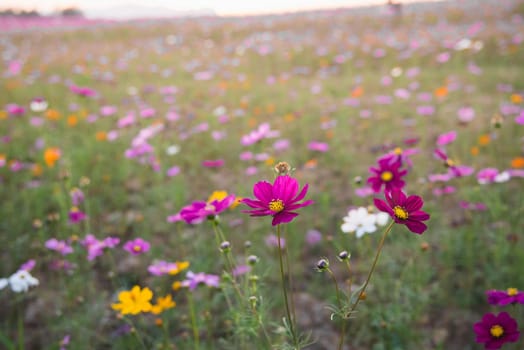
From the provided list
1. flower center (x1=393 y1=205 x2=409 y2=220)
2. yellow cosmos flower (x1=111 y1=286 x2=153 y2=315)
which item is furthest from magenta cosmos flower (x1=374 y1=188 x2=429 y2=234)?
yellow cosmos flower (x1=111 y1=286 x2=153 y2=315)

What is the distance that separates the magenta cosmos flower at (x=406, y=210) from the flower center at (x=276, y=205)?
204 mm

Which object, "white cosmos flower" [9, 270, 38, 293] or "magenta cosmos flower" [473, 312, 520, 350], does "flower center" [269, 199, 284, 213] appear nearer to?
"magenta cosmos flower" [473, 312, 520, 350]

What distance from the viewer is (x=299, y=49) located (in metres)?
6.30

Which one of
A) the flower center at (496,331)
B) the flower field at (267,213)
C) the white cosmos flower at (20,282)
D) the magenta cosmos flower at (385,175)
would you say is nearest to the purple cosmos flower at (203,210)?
the flower field at (267,213)

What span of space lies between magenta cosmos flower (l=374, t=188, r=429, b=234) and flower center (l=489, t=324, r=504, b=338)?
1.44 feet

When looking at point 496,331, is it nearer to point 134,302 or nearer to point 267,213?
point 267,213

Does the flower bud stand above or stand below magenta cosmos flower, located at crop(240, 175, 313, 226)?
above

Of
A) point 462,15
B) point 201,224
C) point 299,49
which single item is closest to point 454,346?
point 201,224

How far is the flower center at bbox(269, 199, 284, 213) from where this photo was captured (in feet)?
2.67

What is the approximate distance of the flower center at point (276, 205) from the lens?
814 millimetres

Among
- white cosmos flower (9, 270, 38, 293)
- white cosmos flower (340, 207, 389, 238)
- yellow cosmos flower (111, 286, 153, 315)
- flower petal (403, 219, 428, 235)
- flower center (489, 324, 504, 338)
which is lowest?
flower center (489, 324, 504, 338)

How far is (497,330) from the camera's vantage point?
1002 mm

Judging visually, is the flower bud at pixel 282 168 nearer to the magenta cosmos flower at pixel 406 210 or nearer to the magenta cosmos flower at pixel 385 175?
the magenta cosmos flower at pixel 406 210

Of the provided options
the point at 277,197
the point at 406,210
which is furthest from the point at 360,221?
the point at 277,197
